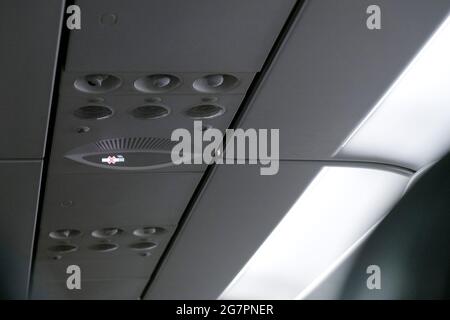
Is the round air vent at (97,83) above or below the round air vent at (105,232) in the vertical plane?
above

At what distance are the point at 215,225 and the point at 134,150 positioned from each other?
1.87 m

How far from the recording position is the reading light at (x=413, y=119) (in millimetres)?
5417

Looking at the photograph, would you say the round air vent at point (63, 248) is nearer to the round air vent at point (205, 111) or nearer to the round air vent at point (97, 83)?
the round air vent at point (205, 111)

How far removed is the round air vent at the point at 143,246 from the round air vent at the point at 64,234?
Result: 64 cm

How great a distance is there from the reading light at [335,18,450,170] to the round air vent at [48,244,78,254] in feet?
9.30

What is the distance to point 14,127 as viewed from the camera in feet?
17.3

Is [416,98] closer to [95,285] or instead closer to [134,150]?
[134,150]

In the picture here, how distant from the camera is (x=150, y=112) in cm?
538

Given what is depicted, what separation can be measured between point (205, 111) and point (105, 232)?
262cm

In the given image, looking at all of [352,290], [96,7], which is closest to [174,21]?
[96,7]

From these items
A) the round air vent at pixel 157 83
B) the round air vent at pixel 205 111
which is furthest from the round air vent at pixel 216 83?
the round air vent at pixel 205 111

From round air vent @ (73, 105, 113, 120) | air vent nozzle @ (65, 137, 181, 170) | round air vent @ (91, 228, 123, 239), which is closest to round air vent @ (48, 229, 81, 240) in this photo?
round air vent @ (91, 228, 123, 239)

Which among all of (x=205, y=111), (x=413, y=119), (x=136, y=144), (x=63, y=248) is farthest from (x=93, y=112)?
(x=63, y=248)

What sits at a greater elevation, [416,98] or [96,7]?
[416,98]
